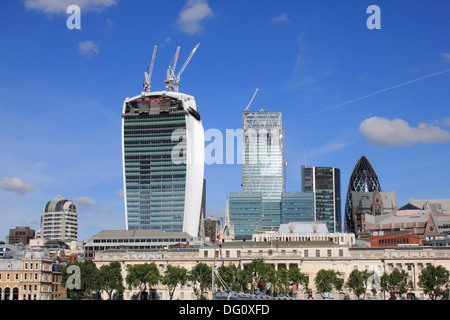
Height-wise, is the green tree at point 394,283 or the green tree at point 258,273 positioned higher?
the green tree at point 258,273

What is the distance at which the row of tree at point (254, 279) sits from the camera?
171875 mm

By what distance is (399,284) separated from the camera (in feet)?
590

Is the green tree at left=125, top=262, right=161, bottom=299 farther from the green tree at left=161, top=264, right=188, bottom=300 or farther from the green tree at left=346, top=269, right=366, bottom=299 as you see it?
the green tree at left=346, top=269, right=366, bottom=299

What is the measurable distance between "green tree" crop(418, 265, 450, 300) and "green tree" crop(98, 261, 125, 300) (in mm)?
86909

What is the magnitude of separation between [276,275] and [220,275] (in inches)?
625

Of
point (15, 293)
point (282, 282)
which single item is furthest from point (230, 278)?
point (15, 293)

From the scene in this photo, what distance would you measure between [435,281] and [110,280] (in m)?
92.4

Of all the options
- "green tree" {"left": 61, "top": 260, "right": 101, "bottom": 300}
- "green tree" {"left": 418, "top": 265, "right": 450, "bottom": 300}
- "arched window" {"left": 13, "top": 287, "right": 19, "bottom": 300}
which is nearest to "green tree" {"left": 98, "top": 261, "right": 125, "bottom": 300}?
"green tree" {"left": 61, "top": 260, "right": 101, "bottom": 300}

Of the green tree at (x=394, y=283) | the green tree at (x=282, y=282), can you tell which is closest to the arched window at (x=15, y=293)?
the green tree at (x=282, y=282)

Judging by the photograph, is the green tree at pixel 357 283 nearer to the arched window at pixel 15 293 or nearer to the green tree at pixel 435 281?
the green tree at pixel 435 281

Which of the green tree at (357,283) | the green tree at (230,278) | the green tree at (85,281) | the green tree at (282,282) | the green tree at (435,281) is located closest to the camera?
the green tree at (435,281)
